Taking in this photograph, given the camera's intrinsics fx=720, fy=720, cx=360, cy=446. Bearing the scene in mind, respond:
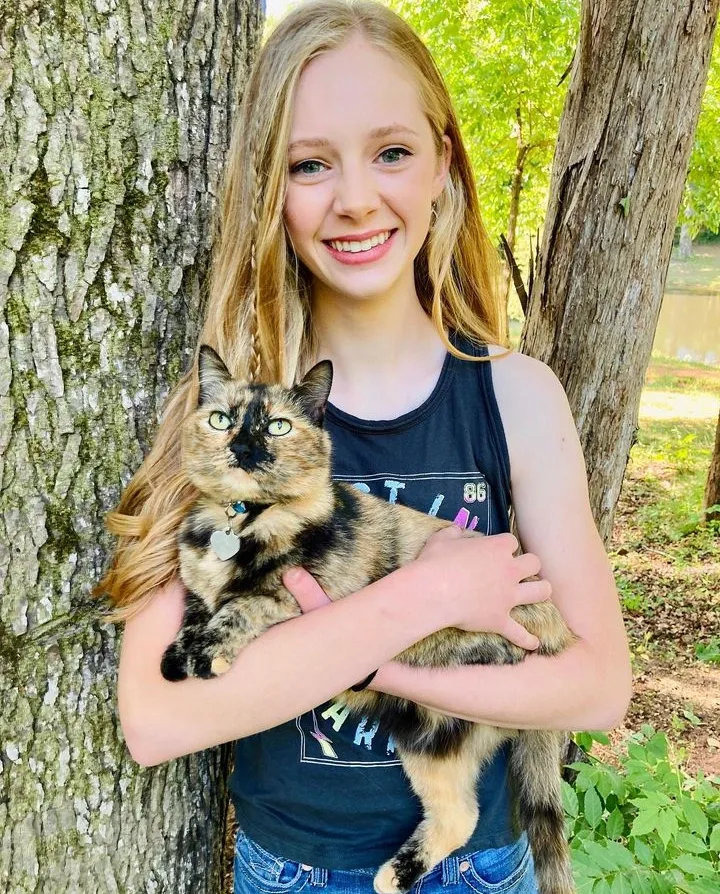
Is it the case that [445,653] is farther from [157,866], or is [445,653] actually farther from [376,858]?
[157,866]

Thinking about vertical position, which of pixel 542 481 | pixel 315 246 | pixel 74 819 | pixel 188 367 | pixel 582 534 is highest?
pixel 315 246

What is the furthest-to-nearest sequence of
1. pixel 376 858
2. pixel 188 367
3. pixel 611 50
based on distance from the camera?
1. pixel 611 50
2. pixel 188 367
3. pixel 376 858

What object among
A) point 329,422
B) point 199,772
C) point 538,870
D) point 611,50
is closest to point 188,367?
point 329,422

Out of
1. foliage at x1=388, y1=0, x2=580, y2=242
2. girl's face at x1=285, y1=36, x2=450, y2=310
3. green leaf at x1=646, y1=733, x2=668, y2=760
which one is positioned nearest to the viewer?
girl's face at x1=285, y1=36, x2=450, y2=310

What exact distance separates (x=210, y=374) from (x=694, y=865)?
2.78m

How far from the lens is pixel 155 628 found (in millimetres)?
1859

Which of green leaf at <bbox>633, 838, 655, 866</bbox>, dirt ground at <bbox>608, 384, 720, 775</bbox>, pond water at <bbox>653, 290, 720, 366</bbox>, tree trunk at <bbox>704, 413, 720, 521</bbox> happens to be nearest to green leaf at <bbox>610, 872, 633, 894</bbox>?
green leaf at <bbox>633, 838, 655, 866</bbox>

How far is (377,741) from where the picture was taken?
204 centimetres

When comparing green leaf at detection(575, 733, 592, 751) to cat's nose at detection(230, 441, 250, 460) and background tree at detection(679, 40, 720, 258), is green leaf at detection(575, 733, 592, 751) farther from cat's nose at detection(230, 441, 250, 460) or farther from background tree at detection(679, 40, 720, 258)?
background tree at detection(679, 40, 720, 258)

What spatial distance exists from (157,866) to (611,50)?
3.63 m

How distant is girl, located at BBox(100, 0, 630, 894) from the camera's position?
1.82 meters

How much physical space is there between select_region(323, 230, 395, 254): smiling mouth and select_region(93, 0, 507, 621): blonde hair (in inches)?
7.1

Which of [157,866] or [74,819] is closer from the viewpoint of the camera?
[74,819]

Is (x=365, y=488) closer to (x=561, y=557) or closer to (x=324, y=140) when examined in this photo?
(x=561, y=557)
